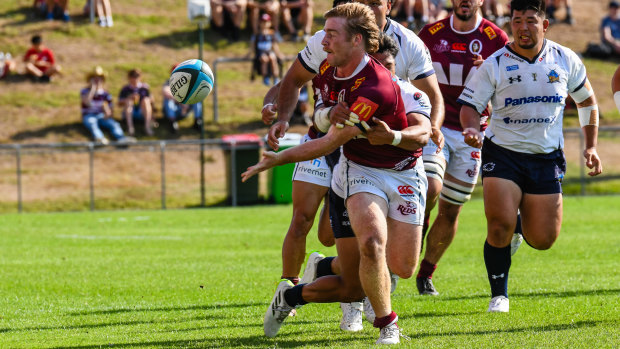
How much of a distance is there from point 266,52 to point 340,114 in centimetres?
2088

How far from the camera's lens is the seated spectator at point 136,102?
2533 centimetres

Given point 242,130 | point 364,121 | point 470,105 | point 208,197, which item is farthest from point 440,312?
point 242,130

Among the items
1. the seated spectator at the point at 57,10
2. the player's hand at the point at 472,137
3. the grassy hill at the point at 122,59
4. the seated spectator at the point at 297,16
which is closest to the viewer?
the player's hand at the point at 472,137

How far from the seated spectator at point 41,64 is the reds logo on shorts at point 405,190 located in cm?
2316

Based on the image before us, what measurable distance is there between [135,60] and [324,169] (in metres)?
23.4

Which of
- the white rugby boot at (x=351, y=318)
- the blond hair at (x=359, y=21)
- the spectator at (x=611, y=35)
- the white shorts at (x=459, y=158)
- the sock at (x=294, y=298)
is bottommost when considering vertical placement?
the spectator at (x=611, y=35)

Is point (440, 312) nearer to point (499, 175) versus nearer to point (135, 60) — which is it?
point (499, 175)

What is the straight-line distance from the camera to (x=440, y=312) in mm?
7727

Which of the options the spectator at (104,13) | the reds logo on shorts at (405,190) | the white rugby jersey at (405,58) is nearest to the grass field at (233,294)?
the reds logo on shorts at (405,190)

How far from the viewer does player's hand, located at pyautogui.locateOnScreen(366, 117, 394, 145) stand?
6.00 metres

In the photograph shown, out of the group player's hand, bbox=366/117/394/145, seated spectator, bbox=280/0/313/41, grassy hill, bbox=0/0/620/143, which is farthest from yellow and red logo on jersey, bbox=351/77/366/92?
seated spectator, bbox=280/0/313/41

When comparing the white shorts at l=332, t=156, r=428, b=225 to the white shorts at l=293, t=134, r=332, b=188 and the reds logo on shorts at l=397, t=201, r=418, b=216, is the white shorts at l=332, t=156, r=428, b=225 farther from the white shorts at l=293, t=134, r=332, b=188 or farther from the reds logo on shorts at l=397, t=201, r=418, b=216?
the white shorts at l=293, t=134, r=332, b=188

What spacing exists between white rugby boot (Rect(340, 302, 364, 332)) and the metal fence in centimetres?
1564

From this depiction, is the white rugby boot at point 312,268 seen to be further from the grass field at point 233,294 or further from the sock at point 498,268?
the sock at point 498,268
